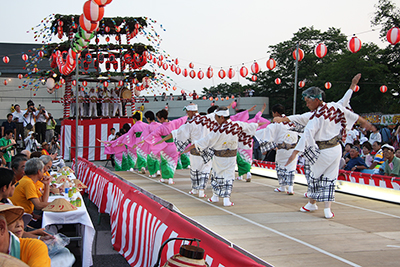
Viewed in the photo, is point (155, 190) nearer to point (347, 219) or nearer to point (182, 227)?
point (347, 219)

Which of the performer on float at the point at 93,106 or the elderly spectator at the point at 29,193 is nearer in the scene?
the elderly spectator at the point at 29,193

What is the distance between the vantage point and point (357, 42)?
10.6m

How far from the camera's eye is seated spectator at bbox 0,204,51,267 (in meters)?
2.36

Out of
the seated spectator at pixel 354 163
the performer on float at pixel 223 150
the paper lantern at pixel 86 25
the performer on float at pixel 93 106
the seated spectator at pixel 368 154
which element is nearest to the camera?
the performer on float at pixel 223 150

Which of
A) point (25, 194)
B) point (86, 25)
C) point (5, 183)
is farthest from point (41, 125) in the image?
point (5, 183)

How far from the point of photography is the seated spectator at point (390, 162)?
7.51m

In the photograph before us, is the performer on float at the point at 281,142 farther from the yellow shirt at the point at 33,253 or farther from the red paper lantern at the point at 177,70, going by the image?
the red paper lantern at the point at 177,70

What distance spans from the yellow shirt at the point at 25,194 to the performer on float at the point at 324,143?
337 centimetres

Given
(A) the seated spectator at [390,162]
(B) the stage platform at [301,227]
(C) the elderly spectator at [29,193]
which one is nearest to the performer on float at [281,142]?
(B) the stage platform at [301,227]

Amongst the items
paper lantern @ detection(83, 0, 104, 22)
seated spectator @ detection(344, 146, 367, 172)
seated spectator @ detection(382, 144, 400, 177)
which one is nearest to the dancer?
seated spectator @ detection(382, 144, 400, 177)

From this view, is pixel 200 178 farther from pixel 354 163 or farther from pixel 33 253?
pixel 33 253

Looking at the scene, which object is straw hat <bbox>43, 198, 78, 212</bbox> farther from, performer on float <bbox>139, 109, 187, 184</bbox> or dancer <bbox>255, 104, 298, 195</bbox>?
performer on float <bbox>139, 109, 187, 184</bbox>

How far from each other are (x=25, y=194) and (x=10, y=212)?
6.66 ft

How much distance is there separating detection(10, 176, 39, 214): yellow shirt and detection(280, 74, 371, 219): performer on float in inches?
133
